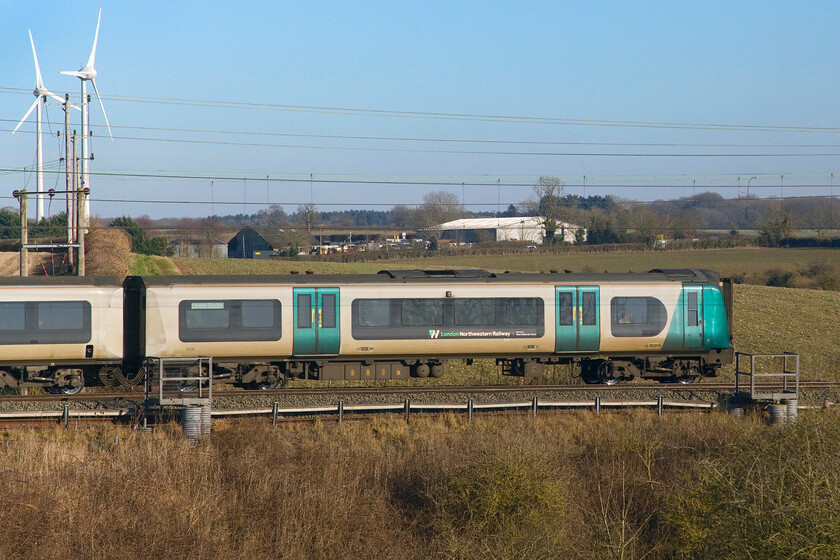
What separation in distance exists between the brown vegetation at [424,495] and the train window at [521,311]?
5.36 metres

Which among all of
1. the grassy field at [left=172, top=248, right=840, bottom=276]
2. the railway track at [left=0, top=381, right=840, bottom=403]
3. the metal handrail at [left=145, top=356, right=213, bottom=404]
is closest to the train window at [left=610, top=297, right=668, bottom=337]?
the railway track at [left=0, top=381, right=840, bottom=403]

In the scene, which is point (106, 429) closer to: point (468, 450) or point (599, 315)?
point (468, 450)

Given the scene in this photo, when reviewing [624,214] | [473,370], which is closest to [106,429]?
[473,370]

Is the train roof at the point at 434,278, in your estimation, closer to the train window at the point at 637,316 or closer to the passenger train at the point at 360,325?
the passenger train at the point at 360,325

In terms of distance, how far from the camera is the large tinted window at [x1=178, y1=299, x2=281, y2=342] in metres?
20.3

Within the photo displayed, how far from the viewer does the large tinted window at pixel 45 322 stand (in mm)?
19641

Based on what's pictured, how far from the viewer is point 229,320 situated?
67.1ft

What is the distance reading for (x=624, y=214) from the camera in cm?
5903

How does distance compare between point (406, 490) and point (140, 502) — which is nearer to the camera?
point (140, 502)

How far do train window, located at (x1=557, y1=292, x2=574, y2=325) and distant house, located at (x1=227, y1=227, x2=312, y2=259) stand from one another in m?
59.3

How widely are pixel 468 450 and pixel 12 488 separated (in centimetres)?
741

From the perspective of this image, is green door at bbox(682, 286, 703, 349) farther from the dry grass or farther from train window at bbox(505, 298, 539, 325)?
the dry grass

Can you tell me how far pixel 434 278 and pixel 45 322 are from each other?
384 inches

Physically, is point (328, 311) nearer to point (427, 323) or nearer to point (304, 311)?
point (304, 311)
